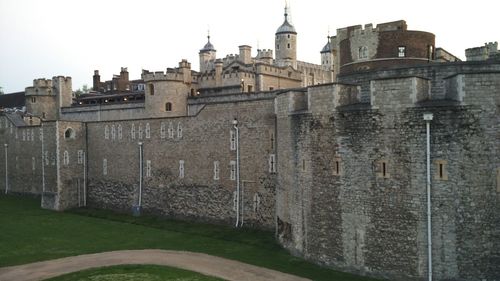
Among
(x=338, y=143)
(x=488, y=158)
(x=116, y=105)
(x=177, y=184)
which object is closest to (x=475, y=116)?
(x=488, y=158)

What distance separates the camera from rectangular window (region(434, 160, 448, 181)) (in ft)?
59.1

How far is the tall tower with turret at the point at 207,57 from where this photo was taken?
74331 mm

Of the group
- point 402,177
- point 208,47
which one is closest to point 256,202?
point 402,177

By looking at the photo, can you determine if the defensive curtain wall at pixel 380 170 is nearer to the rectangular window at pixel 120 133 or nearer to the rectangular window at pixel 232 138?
the rectangular window at pixel 232 138

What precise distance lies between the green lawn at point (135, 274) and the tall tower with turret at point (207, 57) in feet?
168

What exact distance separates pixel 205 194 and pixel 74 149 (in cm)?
1434

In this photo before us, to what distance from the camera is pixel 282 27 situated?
78812mm

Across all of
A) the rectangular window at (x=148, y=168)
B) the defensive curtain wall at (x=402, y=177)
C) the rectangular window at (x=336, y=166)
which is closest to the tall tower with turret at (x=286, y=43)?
the rectangular window at (x=148, y=168)

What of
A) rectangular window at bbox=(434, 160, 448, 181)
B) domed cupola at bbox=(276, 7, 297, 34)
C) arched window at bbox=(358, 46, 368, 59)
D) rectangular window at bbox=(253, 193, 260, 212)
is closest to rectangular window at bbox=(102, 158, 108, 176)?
rectangular window at bbox=(253, 193, 260, 212)

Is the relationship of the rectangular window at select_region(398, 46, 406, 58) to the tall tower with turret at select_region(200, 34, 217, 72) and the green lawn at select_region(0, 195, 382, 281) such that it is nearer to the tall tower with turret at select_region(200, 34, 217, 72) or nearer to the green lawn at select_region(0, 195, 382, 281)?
the green lawn at select_region(0, 195, 382, 281)

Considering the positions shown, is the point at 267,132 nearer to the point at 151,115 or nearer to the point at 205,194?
the point at 205,194

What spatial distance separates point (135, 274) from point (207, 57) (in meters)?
59.9

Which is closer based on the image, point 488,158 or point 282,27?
point 488,158

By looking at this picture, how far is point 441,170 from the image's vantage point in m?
18.1
